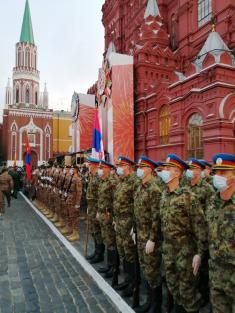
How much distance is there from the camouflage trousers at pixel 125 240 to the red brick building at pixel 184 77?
331 inches

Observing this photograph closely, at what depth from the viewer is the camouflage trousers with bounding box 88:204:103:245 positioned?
5848 millimetres

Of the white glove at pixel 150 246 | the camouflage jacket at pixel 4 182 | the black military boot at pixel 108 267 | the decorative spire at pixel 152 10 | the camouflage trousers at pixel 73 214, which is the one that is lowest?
the black military boot at pixel 108 267

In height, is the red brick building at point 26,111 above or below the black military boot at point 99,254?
above

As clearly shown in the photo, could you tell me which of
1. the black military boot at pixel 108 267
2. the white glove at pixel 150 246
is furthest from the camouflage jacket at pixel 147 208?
the black military boot at pixel 108 267

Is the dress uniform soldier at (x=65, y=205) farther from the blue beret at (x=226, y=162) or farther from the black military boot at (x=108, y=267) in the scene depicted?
the blue beret at (x=226, y=162)

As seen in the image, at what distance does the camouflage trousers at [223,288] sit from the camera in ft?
8.34

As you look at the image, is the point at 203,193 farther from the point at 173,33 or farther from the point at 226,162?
the point at 173,33

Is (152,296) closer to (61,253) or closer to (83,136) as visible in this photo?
(61,253)

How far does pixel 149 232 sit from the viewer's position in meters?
3.88

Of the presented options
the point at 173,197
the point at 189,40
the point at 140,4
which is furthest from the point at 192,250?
the point at 140,4

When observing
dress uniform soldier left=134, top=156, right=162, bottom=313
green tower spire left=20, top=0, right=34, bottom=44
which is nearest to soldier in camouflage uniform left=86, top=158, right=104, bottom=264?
dress uniform soldier left=134, top=156, right=162, bottom=313

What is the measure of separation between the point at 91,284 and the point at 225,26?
15599mm

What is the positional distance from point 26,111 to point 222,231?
4802 cm

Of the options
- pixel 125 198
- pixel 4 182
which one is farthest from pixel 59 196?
pixel 125 198
